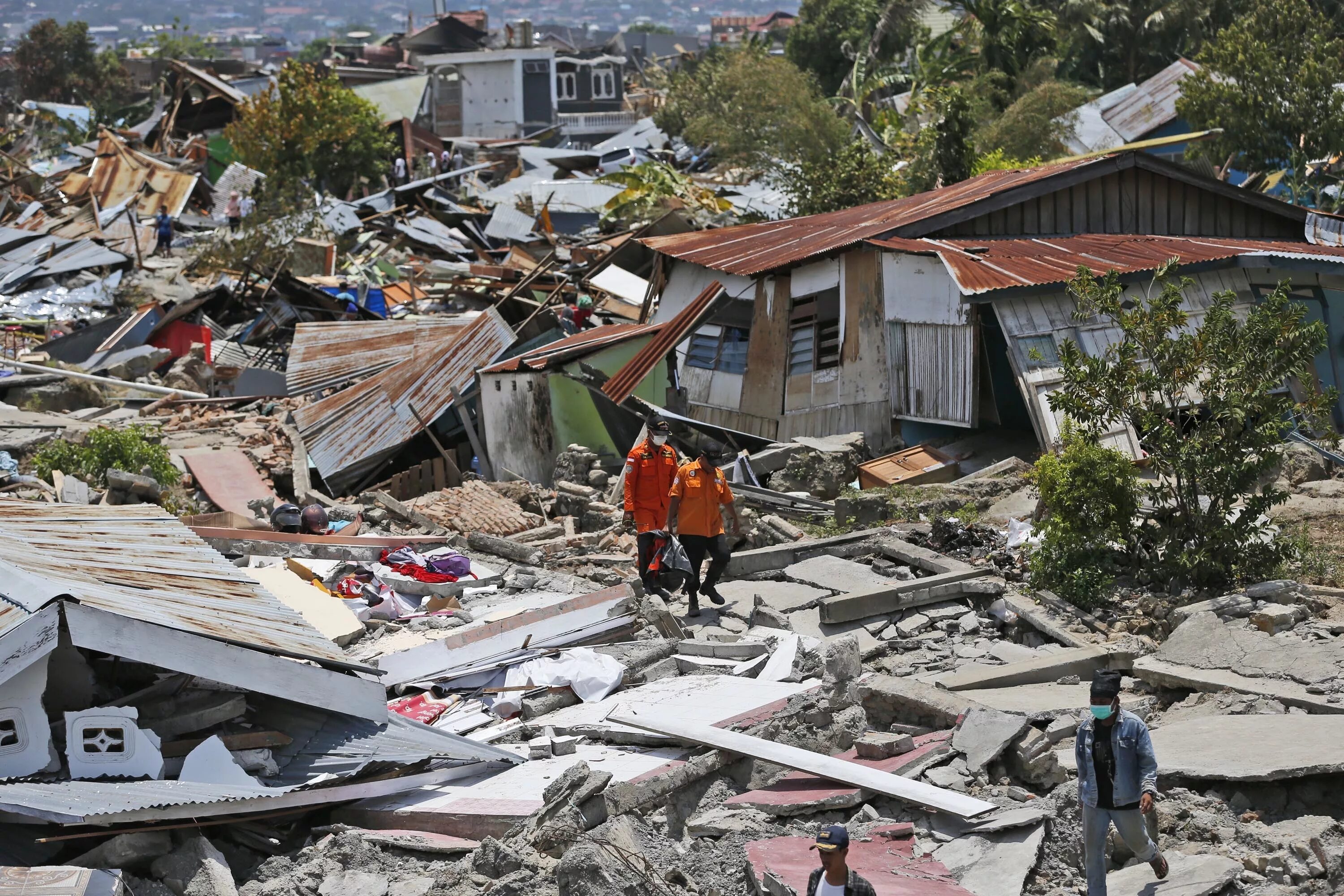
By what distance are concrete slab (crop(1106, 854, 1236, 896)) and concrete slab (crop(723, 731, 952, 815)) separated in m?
1.08

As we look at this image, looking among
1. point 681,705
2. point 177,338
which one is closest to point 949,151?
point 177,338

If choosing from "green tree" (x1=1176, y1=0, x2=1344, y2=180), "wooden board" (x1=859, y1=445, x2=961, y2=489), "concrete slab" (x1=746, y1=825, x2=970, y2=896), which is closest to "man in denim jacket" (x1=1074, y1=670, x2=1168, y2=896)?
"concrete slab" (x1=746, y1=825, x2=970, y2=896)

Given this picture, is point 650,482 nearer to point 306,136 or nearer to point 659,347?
point 659,347

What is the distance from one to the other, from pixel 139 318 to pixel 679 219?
8.65 metres

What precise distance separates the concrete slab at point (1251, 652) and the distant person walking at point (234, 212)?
1084 inches

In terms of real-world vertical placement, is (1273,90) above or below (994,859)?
above

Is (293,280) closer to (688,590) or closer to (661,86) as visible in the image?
(688,590)

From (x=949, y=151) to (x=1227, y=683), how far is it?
54.4ft

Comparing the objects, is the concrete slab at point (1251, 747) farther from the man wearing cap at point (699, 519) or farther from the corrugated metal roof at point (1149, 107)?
the corrugated metal roof at point (1149, 107)

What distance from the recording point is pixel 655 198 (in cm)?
2831

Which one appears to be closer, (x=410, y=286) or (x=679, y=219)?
(x=679, y=219)

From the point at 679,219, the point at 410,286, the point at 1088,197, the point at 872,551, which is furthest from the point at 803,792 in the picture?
the point at 410,286

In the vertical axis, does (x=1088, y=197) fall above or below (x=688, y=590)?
above

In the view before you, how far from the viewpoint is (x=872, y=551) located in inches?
422
